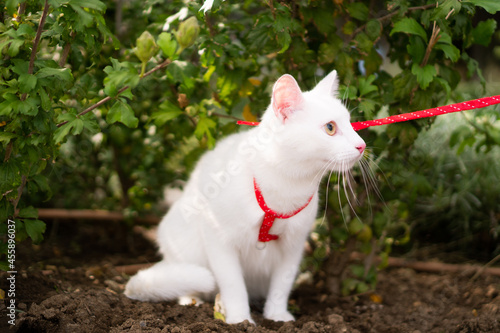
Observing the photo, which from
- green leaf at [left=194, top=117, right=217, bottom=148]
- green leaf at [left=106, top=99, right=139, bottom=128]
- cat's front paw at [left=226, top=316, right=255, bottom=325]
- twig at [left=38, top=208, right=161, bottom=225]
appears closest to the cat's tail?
cat's front paw at [left=226, top=316, right=255, bottom=325]

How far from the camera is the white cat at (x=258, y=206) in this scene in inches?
72.7

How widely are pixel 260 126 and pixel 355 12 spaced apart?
730 mm

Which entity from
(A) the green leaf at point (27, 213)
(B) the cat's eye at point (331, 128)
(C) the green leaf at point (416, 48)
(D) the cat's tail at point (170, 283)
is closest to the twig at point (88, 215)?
(D) the cat's tail at point (170, 283)

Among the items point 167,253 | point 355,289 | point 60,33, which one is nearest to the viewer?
point 60,33

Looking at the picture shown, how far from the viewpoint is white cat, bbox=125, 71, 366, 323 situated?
185 centimetres

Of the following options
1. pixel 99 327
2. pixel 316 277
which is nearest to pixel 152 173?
pixel 316 277

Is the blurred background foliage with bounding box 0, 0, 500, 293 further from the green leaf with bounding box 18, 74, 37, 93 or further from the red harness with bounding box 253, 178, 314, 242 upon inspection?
the red harness with bounding box 253, 178, 314, 242

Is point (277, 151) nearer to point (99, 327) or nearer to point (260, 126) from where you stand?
point (260, 126)

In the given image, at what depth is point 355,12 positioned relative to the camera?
7.23 ft

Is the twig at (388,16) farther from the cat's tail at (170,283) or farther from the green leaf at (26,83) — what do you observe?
the green leaf at (26,83)

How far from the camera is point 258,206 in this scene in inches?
79.9

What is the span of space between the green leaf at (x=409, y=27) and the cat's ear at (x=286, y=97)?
54 cm

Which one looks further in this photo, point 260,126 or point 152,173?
point 152,173

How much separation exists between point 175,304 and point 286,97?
1163mm
